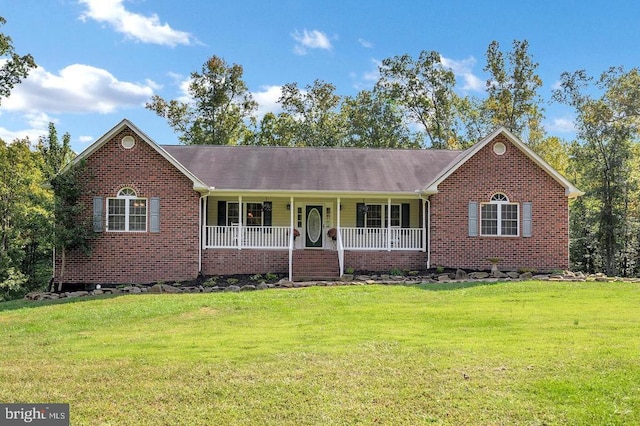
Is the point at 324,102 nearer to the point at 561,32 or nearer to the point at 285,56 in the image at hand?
the point at 285,56

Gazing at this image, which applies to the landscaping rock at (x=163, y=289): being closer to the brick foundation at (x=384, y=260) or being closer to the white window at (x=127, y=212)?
the white window at (x=127, y=212)

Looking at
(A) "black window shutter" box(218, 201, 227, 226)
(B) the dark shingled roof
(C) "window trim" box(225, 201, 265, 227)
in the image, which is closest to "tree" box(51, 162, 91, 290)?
(B) the dark shingled roof

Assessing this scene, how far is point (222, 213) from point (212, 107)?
61.3 ft

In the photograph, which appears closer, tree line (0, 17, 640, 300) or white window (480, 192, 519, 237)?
white window (480, 192, 519, 237)

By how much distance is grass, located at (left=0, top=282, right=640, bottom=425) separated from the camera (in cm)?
541

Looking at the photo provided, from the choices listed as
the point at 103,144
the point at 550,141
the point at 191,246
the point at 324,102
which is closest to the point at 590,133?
the point at 550,141

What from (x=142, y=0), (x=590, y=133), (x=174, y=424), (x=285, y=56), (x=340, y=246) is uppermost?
(x=285, y=56)

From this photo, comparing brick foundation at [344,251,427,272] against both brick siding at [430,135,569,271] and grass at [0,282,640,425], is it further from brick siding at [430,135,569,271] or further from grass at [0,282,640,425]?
grass at [0,282,640,425]

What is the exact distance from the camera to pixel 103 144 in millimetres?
16859

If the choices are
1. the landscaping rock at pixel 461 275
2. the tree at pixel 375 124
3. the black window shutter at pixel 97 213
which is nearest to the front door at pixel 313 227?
the landscaping rock at pixel 461 275

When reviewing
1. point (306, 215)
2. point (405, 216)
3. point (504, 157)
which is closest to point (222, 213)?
point (306, 215)

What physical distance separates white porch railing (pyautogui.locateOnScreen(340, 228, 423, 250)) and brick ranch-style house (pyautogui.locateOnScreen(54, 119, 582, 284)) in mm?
36

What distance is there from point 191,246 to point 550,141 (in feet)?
83.2

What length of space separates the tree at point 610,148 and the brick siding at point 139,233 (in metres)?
23.8
